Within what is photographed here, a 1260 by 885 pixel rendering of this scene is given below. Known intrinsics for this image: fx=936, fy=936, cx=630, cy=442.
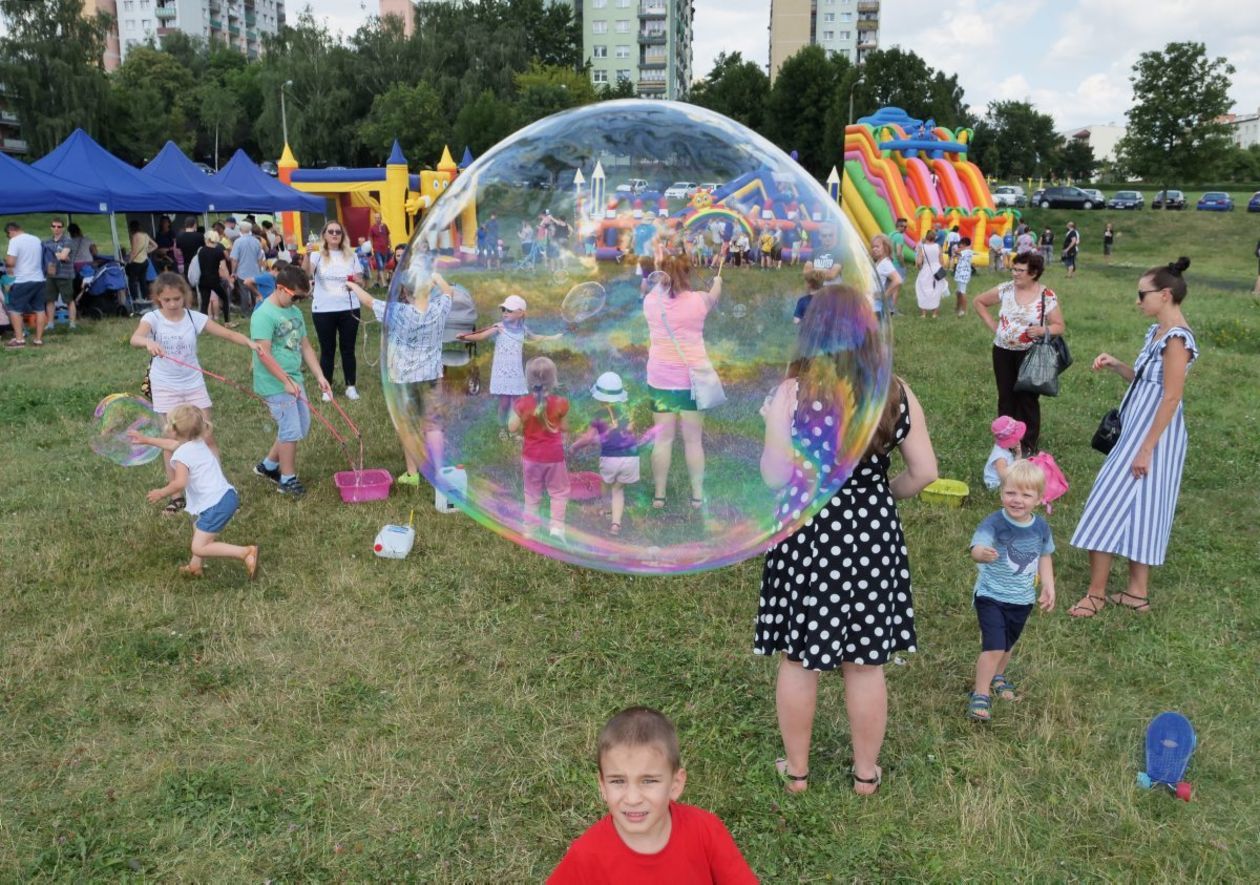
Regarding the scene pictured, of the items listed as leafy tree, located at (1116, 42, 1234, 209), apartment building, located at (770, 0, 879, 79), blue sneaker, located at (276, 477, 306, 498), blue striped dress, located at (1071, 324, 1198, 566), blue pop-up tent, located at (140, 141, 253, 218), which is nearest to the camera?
blue striped dress, located at (1071, 324, 1198, 566)

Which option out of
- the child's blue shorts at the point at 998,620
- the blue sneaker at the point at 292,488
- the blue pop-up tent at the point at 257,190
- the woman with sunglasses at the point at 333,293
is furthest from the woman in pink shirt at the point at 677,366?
the blue pop-up tent at the point at 257,190

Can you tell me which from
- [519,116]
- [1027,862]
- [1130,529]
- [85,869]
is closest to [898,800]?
[1027,862]

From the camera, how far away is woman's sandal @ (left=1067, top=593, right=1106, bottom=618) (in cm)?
493

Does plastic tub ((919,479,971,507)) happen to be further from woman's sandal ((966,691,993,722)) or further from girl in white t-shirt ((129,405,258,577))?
girl in white t-shirt ((129,405,258,577))

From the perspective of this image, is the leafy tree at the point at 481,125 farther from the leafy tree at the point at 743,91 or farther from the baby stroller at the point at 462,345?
the baby stroller at the point at 462,345

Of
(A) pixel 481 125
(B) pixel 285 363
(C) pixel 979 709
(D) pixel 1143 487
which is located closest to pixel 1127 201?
(A) pixel 481 125

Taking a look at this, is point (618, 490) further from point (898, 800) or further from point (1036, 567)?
point (1036, 567)

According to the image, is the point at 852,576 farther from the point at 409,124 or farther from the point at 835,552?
the point at 409,124

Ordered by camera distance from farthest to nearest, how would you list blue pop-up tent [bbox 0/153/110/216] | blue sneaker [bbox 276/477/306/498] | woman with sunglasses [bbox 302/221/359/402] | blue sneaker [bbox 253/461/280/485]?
blue pop-up tent [bbox 0/153/110/216] → woman with sunglasses [bbox 302/221/359/402] → blue sneaker [bbox 253/461/280/485] → blue sneaker [bbox 276/477/306/498]

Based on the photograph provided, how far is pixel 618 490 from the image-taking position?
3.25 meters

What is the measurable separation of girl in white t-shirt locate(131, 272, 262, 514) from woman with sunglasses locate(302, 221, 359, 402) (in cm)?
212

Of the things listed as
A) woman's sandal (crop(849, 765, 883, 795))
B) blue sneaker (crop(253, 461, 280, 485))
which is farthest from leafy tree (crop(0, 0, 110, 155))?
woman's sandal (crop(849, 765, 883, 795))

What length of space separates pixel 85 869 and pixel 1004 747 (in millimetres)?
3350

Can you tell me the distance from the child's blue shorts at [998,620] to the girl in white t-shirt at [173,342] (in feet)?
15.5
